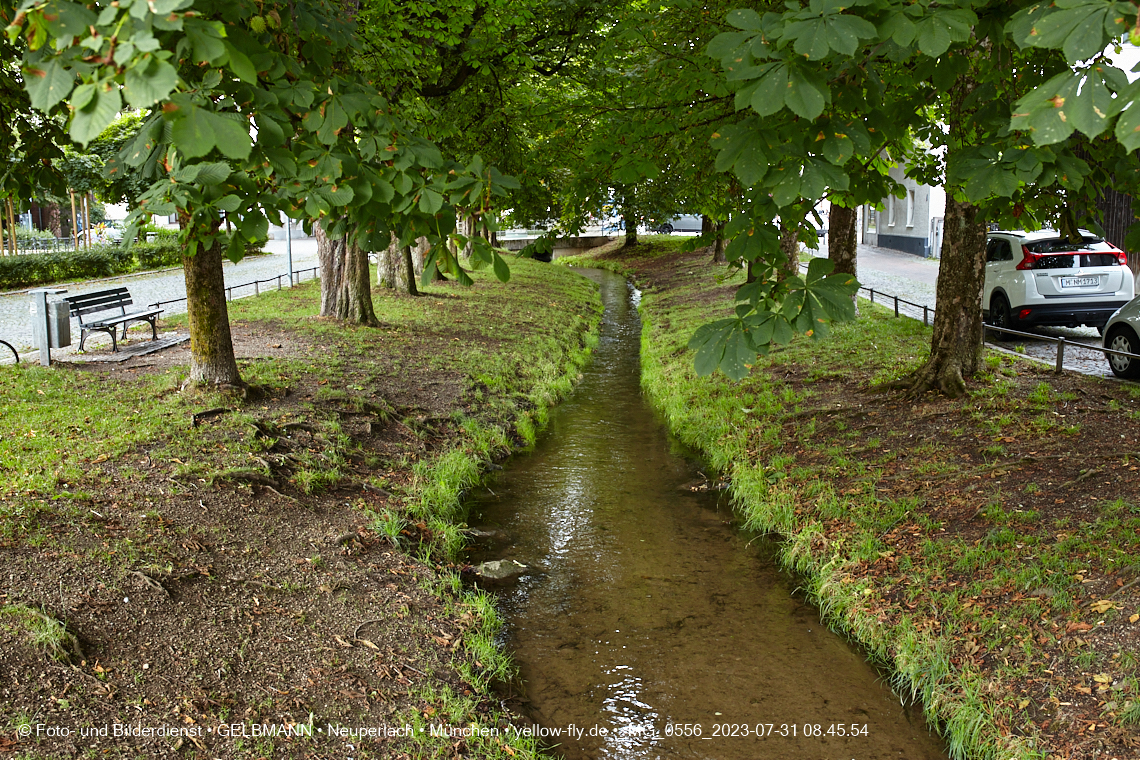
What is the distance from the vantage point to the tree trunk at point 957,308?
885 centimetres

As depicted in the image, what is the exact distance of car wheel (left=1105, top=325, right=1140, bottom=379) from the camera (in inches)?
390

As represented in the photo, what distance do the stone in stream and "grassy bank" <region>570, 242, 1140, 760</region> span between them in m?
2.32

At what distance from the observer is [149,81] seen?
7.32 ft

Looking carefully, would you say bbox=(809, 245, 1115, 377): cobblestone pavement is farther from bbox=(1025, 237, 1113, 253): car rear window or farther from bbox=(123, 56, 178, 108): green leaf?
bbox=(123, 56, 178, 108): green leaf

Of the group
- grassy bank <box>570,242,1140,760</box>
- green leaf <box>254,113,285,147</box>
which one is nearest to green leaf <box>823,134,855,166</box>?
green leaf <box>254,113,285,147</box>

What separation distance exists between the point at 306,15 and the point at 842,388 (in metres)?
7.85

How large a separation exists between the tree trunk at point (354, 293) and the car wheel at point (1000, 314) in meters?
10.2

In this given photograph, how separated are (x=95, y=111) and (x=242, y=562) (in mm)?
4099

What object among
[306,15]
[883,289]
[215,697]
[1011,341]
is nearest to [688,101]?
[306,15]

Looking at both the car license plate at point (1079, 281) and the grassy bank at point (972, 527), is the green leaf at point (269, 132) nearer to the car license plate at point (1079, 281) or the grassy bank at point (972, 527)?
the grassy bank at point (972, 527)

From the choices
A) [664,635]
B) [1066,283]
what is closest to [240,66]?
[664,635]

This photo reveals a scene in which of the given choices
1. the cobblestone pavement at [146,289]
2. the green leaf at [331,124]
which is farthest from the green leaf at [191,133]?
the cobblestone pavement at [146,289]

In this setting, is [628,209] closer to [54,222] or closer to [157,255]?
[157,255]

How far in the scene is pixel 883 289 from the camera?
2233 centimetres
